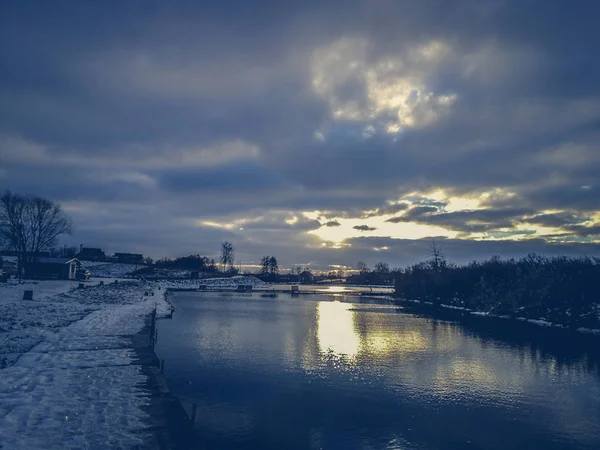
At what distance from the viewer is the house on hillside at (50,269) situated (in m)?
99.2

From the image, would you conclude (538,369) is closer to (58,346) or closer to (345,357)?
(345,357)

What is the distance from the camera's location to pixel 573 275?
2667 inches

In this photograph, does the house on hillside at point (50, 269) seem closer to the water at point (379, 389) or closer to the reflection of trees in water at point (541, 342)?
the water at point (379, 389)

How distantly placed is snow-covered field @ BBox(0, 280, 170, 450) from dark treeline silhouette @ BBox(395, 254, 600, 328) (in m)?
59.9

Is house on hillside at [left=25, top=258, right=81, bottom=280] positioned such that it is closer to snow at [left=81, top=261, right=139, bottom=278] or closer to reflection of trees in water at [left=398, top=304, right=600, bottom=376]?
snow at [left=81, top=261, right=139, bottom=278]

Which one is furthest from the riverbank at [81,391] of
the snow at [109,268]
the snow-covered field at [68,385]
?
the snow at [109,268]

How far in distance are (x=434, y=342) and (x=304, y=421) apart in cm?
2671

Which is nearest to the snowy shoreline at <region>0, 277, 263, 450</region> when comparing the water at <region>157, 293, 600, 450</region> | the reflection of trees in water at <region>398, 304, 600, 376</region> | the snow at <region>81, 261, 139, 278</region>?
the water at <region>157, 293, 600, 450</region>

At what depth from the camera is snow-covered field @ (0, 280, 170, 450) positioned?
1414 cm

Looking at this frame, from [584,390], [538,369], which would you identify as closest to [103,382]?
[584,390]

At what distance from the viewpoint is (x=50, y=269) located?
338 ft

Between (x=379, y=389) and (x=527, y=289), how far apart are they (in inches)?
2531

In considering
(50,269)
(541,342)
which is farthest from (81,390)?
(50,269)

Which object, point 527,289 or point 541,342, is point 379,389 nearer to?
point 541,342
